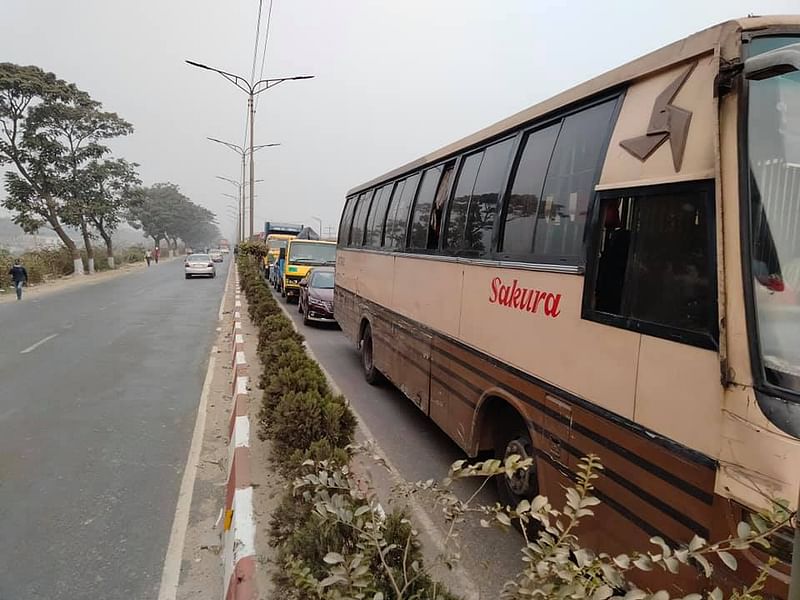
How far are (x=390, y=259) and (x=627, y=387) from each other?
4.49 meters

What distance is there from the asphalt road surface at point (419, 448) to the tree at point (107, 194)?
92.9 ft

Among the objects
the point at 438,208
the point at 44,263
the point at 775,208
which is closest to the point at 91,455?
the point at 438,208

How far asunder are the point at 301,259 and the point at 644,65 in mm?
16219

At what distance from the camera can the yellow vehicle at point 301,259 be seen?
58.7 ft

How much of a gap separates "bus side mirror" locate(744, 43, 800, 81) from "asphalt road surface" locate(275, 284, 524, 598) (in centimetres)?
205

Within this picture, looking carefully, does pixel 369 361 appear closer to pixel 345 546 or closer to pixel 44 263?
pixel 345 546

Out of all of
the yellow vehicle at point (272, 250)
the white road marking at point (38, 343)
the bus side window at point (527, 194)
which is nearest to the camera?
the bus side window at point (527, 194)

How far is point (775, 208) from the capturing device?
6.14ft

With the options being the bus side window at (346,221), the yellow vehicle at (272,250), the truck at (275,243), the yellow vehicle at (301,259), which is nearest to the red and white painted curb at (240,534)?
the bus side window at (346,221)

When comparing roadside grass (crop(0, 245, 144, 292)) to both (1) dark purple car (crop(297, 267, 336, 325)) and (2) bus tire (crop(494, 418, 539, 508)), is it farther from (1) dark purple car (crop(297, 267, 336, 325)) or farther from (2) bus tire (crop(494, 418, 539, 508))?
(2) bus tire (crop(494, 418, 539, 508))

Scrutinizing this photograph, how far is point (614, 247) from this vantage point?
98.7 inches

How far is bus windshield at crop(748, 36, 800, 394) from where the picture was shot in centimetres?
182

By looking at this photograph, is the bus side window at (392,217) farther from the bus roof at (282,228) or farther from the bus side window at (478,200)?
the bus roof at (282,228)

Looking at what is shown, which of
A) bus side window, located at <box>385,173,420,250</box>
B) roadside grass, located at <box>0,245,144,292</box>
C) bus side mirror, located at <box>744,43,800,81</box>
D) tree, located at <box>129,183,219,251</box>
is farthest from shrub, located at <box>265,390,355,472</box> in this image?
tree, located at <box>129,183,219,251</box>
